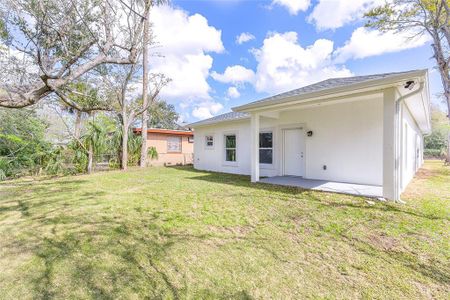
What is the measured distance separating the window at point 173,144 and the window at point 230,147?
7474 mm

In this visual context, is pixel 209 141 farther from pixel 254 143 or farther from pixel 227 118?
pixel 254 143

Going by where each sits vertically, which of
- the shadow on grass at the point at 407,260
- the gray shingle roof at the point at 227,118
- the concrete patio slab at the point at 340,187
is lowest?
the shadow on grass at the point at 407,260

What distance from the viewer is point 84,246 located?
10.5 ft

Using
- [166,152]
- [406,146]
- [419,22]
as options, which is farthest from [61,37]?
[419,22]

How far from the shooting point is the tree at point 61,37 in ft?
13.0

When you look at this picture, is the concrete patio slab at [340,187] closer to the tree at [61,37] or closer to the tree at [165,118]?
the tree at [61,37]

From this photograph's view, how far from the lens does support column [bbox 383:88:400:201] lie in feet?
16.1

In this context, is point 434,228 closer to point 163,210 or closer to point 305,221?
point 305,221

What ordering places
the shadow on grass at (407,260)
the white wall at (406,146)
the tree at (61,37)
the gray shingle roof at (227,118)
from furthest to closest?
the gray shingle roof at (227,118) < the white wall at (406,146) < the tree at (61,37) < the shadow on grass at (407,260)

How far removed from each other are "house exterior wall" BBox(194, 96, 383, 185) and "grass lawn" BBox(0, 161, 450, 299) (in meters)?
1.84

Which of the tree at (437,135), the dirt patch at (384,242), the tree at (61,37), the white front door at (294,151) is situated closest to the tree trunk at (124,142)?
the tree at (61,37)

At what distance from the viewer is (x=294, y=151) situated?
8727 mm

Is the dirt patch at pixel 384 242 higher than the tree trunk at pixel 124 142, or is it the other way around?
the tree trunk at pixel 124 142

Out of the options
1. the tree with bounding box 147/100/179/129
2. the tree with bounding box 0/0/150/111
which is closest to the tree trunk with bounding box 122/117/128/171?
the tree with bounding box 0/0/150/111
